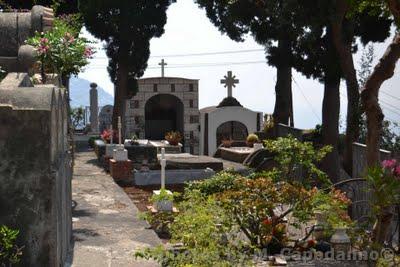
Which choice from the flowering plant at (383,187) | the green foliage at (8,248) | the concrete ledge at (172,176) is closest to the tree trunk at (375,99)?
the flowering plant at (383,187)

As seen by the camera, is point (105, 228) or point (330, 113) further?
point (330, 113)

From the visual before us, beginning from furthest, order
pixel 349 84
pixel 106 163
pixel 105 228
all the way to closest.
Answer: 1. pixel 106 163
2. pixel 349 84
3. pixel 105 228

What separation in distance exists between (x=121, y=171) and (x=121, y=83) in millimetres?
7798

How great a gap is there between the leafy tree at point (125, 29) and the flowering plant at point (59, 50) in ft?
42.6

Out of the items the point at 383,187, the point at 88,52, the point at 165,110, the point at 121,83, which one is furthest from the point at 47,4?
the point at 383,187

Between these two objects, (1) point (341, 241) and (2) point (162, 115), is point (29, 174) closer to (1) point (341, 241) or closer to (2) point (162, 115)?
(1) point (341, 241)

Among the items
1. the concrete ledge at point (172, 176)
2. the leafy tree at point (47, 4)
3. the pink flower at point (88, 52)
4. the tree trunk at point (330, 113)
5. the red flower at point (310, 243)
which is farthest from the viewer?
the leafy tree at point (47, 4)

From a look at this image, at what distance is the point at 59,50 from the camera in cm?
705

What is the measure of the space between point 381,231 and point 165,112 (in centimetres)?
2580

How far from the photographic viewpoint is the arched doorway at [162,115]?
3056 cm

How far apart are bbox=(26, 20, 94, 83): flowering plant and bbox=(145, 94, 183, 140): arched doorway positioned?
2286 cm

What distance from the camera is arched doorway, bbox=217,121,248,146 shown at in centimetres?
2869

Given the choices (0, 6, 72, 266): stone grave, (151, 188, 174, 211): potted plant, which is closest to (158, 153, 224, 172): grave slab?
(151, 188, 174, 211): potted plant

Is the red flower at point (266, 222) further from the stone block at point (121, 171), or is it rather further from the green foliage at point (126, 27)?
the green foliage at point (126, 27)
